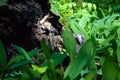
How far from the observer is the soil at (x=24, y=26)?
2299 mm

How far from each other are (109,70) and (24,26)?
1.36 metres

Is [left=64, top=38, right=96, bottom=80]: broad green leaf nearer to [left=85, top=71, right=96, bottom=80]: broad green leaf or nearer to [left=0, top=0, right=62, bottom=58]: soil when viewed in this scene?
[left=85, top=71, right=96, bottom=80]: broad green leaf

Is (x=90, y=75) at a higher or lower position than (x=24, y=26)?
lower

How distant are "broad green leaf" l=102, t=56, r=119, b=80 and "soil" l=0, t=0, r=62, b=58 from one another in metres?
1.01

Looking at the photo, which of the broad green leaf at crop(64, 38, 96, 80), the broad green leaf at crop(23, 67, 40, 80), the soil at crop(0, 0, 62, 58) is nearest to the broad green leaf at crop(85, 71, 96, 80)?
the broad green leaf at crop(64, 38, 96, 80)

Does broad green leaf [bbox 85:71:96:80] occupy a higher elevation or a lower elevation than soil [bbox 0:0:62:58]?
lower

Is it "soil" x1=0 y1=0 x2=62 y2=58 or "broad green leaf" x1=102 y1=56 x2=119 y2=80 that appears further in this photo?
"soil" x1=0 y1=0 x2=62 y2=58

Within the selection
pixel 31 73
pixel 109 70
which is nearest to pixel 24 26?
pixel 31 73

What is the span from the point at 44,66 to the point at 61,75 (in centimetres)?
8

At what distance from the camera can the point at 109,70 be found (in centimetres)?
118

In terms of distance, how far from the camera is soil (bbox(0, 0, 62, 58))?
2299 mm

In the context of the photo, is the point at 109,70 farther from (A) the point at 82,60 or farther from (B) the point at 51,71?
(B) the point at 51,71

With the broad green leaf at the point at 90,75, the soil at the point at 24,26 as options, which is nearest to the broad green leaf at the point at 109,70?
the broad green leaf at the point at 90,75

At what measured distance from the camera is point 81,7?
171 inches
